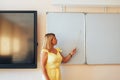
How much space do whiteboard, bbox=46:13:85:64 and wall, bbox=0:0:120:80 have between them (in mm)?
106

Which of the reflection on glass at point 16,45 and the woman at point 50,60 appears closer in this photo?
the woman at point 50,60

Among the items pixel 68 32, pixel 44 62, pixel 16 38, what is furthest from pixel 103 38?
pixel 16 38

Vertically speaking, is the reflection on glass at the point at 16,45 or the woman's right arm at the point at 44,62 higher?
the reflection on glass at the point at 16,45

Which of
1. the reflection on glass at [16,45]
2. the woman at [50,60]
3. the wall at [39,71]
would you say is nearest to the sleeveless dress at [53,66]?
the woman at [50,60]

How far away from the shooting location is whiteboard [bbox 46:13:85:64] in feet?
10.9

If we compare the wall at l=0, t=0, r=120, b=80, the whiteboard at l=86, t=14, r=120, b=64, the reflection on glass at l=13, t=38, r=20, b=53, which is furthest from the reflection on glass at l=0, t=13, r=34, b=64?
the whiteboard at l=86, t=14, r=120, b=64

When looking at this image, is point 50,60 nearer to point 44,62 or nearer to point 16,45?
point 44,62

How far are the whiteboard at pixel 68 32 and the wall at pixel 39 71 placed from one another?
106mm

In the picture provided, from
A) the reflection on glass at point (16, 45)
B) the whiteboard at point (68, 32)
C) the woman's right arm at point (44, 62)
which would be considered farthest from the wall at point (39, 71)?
the woman's right arm at point (44, 62)

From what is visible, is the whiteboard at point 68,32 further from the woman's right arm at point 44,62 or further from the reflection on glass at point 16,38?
the woman's right arm at point 44,62

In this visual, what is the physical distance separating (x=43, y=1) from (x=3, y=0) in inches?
26.7

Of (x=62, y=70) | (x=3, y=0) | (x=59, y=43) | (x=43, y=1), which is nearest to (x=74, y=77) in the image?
(x=62, y=70)

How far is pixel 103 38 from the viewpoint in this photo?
336cm

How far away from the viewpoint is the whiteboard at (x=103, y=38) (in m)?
3.35
